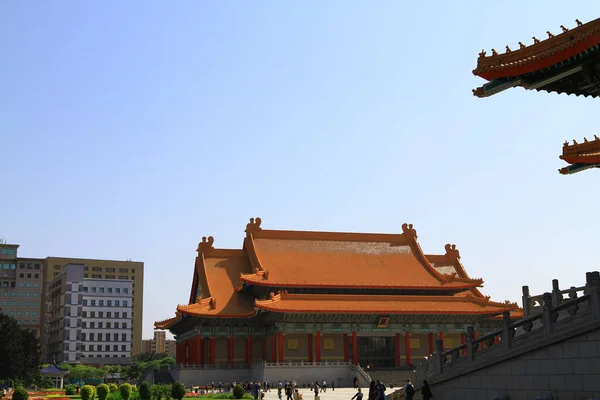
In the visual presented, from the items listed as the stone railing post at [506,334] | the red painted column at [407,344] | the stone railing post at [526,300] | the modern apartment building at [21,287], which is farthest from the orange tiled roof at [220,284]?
the modern apartment building at [21,287]

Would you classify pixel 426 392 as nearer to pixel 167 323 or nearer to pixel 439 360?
pixel 439 360

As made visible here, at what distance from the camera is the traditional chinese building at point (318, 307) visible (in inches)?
2233

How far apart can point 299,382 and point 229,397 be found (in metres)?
13.3

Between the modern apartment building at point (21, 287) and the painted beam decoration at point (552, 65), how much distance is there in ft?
386

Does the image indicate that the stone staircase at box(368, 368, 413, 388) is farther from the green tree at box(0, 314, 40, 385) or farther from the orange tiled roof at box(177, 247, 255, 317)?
the green tree at box(0, 314, 40, 385)

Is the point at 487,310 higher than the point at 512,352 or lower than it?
higher

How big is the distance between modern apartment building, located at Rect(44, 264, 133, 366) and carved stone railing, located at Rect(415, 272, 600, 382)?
312 feet

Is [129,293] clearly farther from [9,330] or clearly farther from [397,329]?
[397,329]

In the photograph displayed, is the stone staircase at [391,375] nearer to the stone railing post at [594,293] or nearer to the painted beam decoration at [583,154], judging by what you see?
the painted beam decoration at [583,154]

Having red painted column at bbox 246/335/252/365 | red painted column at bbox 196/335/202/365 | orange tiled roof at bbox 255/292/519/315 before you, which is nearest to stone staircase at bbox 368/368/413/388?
orange tiled roof at bbox 255/292/519/315

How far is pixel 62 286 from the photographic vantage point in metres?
116

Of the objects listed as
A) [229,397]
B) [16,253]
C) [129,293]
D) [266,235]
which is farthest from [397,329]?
[16,253]

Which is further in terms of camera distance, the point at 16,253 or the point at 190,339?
the point at 16,253

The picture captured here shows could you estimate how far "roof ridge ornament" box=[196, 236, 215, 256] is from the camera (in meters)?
65.9
